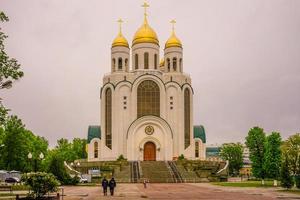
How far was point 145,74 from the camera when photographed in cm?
7506

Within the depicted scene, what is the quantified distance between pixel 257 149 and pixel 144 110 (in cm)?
2055

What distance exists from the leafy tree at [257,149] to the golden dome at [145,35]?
2282 cm

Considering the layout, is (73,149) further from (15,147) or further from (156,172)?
(156,172)

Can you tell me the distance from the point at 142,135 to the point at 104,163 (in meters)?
8.37

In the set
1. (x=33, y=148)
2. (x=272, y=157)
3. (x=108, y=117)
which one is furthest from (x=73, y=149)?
(x=272, y=157)

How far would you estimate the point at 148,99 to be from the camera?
75.7 meters

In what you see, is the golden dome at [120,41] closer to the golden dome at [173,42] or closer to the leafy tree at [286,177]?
the golden dome at [173,42]

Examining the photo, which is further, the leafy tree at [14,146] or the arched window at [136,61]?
the arched window at [136,61]

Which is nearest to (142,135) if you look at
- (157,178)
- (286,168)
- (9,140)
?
(157,178)

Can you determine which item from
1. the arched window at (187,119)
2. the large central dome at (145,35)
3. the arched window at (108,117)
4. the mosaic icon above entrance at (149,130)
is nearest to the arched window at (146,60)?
the large central dome at (145,35)

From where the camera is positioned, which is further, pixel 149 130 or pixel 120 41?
pixel 120 41

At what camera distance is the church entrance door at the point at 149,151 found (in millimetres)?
74000

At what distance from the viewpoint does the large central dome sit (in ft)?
256

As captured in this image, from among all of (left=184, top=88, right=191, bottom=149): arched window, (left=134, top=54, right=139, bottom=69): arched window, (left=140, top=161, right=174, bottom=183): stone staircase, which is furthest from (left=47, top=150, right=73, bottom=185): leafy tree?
(left=134, top=54, right=139, bottom=69): arched window
